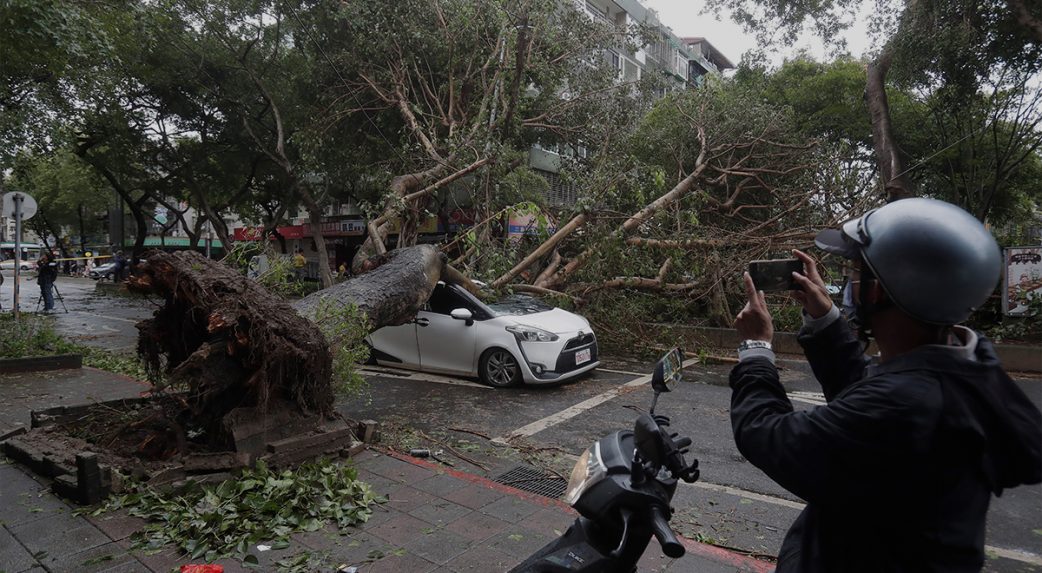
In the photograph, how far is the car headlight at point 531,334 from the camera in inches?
304

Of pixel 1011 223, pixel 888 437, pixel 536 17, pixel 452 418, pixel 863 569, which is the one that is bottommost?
pixel 452 418

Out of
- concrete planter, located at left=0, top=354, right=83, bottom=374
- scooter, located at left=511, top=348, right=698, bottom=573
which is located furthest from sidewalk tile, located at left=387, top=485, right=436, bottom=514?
concrete planter, located at left=0, top=354, right=83, bottom=374

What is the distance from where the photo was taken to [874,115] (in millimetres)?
11836

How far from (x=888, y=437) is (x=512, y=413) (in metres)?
5.68

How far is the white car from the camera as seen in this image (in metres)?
7.70

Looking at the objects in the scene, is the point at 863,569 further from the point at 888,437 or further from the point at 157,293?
the point at 157,293

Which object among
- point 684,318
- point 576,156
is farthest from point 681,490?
point 576,156

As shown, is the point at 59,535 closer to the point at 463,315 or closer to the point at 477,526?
the point at 477,526

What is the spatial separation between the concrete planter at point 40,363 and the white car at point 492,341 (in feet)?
13.3


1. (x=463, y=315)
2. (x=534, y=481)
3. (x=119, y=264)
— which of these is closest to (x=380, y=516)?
(x=534, y=481)

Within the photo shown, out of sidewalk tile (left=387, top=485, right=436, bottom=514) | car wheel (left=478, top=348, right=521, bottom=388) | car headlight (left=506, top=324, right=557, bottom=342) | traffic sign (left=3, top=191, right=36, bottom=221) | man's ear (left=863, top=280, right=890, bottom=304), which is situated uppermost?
traffic sign (left=3, top=191, right=36, bottom=221)

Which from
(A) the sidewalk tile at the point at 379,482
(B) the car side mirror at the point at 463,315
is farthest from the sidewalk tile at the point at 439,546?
(B) the car side mirror at the point at 463,315

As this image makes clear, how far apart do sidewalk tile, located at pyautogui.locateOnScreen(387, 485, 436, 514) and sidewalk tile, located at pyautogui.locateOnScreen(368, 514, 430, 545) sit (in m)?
0.14

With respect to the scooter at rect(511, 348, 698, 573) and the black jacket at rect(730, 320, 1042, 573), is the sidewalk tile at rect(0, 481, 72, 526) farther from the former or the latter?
the black jacket at rect(730, 320, 1042, 573)
